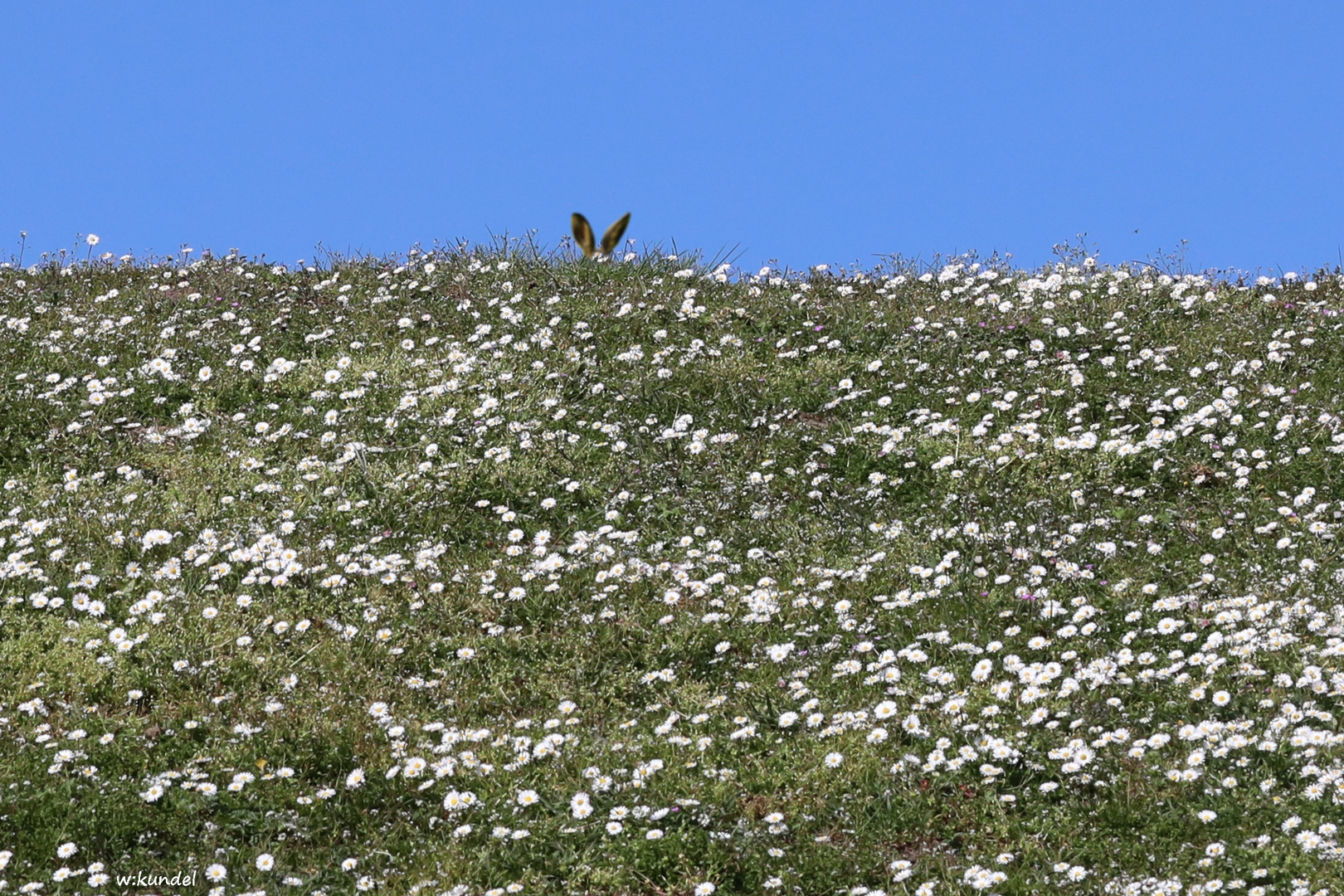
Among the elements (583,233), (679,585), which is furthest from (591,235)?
(679,585)

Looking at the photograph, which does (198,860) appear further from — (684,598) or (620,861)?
(684,598)

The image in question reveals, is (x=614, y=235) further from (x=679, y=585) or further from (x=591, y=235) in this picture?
(x=679, y=585)

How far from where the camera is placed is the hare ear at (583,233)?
1551 centimetres

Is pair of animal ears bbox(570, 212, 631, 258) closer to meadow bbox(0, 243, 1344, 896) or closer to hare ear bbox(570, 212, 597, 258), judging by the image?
hare ear bbox(570, 212, 597, 258)

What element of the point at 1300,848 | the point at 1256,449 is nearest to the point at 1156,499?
the point at 1256,449

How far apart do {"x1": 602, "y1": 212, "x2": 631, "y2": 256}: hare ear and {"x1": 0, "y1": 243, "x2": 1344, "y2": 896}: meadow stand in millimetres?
518

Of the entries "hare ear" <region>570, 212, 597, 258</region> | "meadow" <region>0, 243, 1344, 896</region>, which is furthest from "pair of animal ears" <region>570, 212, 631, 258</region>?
"meadow" <region>0, 243, 1344, 896</region>

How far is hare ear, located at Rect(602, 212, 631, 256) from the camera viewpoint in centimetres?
1545

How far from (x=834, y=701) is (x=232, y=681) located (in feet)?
11.2

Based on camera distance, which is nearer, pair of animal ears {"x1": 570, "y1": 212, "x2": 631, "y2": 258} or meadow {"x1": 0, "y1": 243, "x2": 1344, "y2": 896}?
meadow {"x1": 0, "y1": 243, "x2": 1344, "y2": 896}

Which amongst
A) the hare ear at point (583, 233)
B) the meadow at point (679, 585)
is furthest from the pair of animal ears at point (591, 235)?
the meadow at point (679, 585)

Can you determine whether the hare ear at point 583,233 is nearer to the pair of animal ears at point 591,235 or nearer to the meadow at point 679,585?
the pair of animal ears at point 591,235

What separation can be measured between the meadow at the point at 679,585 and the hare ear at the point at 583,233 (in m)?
0.63

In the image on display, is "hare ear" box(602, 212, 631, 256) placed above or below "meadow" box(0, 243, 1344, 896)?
above
